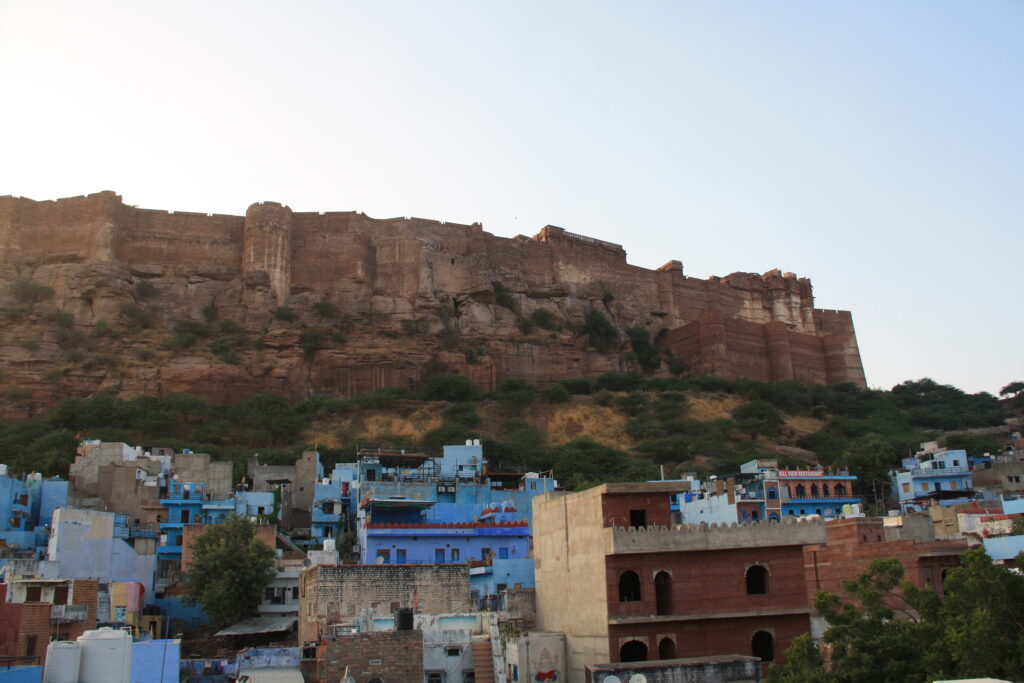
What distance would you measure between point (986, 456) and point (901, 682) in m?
29.7

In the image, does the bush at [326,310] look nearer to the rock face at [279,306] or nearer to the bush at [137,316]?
the rock face at [279,306]

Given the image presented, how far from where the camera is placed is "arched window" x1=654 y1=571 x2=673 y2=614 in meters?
21.2

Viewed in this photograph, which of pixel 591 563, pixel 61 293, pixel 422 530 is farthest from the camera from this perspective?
pixel 61 293

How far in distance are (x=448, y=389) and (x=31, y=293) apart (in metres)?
20.7

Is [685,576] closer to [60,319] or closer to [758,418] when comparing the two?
[758,418]

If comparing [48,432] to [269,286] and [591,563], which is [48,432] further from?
[591,563]

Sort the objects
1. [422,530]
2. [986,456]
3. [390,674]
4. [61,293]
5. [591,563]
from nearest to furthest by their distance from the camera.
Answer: [390,674] < [591,563] < [422,530] < [986,456] < [61,293]

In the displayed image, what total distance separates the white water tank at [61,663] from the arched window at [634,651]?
32.0 feet

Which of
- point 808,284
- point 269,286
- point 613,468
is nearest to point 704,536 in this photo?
point 613,468

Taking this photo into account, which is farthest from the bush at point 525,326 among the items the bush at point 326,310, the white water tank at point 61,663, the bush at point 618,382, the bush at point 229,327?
the white water tank at point 61,663

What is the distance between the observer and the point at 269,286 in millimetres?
54438

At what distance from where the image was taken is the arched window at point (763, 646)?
21219mm

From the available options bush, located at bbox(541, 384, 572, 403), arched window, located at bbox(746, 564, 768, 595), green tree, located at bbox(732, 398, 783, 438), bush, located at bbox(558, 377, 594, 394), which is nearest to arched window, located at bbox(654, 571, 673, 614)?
arched window, located at bbox(746, 564, 768, 595)

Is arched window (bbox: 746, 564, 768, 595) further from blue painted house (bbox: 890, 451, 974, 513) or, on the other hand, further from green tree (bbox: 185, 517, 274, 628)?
blue painted house (bbox: 890, 451, 974, 513)
